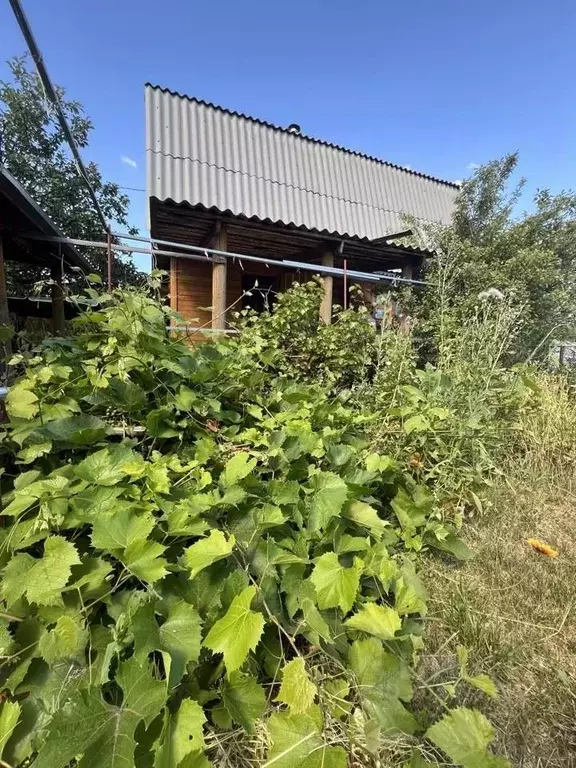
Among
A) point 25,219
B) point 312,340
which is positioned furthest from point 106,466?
point 25,219

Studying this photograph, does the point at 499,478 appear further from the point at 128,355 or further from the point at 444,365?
the point at 128,355

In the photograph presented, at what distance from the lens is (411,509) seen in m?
Result: 1.61

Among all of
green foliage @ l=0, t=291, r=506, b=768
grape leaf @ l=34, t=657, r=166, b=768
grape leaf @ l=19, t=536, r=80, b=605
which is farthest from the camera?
grape leaf @ l=19, t=536, r=80, b=605

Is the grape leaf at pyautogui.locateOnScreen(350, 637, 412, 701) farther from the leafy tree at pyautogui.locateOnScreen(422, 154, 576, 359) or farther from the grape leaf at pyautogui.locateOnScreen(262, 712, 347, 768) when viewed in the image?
the leafy tree at pyautogui.locateOnScreen(422, 154, 576, 359)

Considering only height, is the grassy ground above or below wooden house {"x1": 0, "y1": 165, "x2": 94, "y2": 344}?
below

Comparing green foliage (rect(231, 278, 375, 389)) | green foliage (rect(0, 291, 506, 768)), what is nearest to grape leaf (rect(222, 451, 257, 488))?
green foliage (rect(0, 291, 506, 768))

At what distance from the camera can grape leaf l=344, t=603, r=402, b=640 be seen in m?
0.90

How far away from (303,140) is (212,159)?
2.35 m

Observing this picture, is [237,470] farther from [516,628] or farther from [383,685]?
[516,628]

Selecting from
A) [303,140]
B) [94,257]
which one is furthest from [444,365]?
[94,257]

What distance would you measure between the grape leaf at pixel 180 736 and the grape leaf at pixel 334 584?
1.18 feet

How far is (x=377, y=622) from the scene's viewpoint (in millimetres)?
922

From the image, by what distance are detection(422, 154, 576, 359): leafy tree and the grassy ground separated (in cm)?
316

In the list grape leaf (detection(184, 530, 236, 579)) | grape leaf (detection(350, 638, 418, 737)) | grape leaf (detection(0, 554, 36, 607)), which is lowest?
grape leaf (detection(350, 638, 418, 737))
